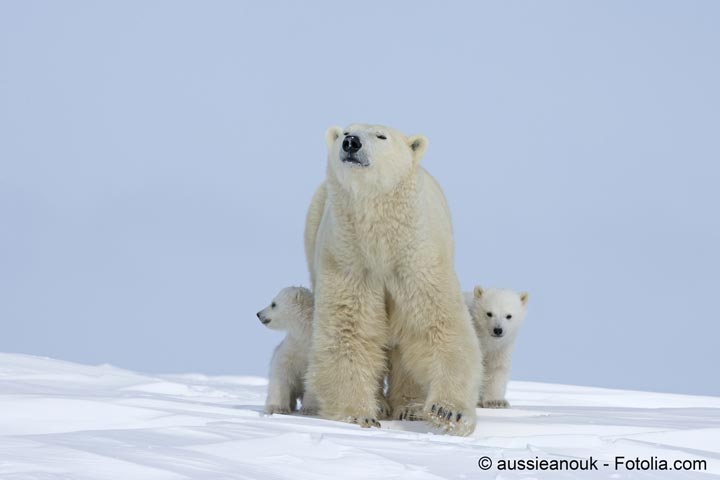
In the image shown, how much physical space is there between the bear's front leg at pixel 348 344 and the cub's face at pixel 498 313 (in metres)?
1.70

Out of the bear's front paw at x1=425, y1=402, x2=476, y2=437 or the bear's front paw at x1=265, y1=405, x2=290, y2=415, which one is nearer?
the bear's front paw at x1=425, y1=402, x2=476, y2=437

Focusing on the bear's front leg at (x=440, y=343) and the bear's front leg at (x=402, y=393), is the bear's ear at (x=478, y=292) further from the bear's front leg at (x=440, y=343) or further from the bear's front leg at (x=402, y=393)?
the bear's front leg at (x=440, y=343)

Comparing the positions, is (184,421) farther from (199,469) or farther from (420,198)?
(420,198)

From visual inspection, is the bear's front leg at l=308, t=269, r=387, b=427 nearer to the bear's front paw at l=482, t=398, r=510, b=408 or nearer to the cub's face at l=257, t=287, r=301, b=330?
the cub's face at l=257, t=287, r=301, b=330

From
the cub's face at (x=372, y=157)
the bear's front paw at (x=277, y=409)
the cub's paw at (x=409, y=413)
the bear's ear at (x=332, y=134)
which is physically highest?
the bear's ear at (x=332, y=134)

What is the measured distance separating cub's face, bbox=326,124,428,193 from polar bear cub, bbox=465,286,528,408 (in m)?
2.09

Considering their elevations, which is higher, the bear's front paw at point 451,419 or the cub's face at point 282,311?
the cub's face at point 282,311

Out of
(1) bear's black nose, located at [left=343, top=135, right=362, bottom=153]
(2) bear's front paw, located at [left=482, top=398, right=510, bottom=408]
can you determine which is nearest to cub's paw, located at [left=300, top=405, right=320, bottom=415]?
(2) bear's front paw, located at [left=482, top=398, right=510, bottom=408]

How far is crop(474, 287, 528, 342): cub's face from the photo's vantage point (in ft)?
25.1

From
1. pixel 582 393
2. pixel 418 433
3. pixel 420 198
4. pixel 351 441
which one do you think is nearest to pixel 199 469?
pixel 351 441

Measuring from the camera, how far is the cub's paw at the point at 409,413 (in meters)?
6.32

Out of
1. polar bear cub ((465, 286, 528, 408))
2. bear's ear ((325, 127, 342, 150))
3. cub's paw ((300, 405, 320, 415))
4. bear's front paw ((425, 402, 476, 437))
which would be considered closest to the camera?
bear's front paw ((425, 402, 476, 437))

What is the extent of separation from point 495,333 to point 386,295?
173cm

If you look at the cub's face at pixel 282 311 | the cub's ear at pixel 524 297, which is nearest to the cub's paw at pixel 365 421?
the cub's face at pixel 282 311
